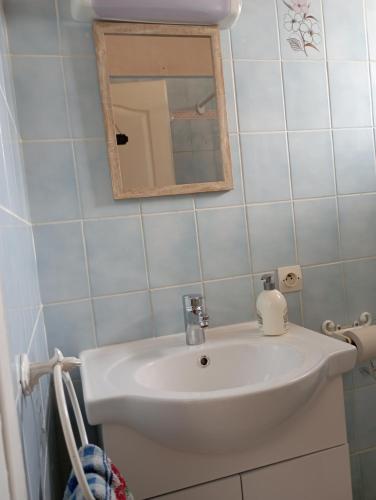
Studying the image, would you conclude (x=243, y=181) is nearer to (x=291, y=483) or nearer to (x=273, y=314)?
(x=273, y=314)

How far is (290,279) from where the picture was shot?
1324 mm

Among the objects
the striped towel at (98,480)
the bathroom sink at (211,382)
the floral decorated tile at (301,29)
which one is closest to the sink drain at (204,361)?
the bathroom sink at (211,382)

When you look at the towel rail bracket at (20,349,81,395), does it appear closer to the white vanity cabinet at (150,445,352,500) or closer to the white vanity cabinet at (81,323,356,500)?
the white vanity cabinet at (81,323,356,500)

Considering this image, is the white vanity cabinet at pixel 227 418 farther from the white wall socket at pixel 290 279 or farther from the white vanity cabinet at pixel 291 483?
the white wall socket at pixel 290 279

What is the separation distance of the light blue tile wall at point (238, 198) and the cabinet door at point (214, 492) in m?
0.44

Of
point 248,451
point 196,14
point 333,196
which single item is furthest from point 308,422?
point 196,14

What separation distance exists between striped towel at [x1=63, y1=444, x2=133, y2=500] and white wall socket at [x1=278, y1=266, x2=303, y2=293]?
79cm

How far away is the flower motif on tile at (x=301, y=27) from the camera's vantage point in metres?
1.29

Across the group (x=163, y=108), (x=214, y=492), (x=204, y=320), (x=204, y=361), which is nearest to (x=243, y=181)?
(x=163, y=108)

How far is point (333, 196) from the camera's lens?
1362 millimetres

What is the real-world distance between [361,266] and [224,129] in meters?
0.65

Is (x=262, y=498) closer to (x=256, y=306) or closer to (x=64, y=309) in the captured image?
(x=256, y=306)

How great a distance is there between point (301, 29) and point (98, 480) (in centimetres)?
133

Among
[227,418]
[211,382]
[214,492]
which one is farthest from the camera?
[211,382]
